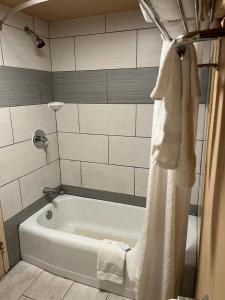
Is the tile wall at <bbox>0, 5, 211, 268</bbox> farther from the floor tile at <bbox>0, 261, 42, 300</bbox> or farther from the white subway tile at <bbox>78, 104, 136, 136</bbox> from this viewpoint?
the floor tile at <bbox>0, 261, 42, 300</bbox>

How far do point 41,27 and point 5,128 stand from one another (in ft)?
3.35

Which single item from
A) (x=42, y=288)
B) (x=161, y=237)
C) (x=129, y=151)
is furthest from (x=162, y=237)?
(x=42, y=288)

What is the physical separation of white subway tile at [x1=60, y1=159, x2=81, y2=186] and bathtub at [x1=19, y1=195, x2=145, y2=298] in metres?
0.17

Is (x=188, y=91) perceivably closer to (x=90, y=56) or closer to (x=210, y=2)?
(x=210, y=2)

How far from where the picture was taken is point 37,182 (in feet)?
7.27

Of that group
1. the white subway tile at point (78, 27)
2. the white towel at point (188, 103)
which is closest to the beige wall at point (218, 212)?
→ the white towel at point (188, 103)

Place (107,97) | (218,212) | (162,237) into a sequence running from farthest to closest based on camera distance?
(107,97) < (162,237) < (218,212)

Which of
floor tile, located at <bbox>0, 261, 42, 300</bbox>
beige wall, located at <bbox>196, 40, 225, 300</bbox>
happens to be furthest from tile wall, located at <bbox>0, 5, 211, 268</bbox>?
beige wall, located at <bbox>196, 40, 225, 300</bbox>

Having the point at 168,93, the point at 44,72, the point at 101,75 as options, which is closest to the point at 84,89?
the point at 101,75

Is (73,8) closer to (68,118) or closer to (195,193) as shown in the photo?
(68,118)

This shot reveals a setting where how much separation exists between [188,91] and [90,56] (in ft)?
5.53

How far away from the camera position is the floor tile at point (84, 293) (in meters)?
1.71

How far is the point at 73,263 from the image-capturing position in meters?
1.83

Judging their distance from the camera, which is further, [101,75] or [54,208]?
[54,208]
